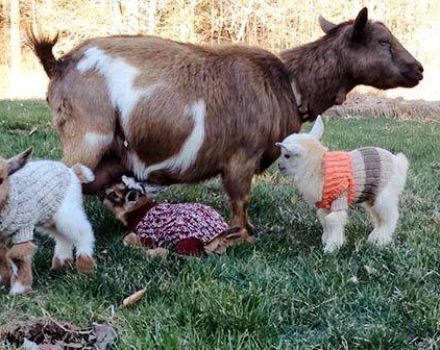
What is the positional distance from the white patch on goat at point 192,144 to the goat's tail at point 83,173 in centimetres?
43

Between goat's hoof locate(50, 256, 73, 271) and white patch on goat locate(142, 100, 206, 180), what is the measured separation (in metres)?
0.82

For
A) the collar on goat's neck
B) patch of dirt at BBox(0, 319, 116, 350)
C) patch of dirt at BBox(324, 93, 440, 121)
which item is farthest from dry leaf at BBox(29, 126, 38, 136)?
patch of dirt at BBox(324, 93, 440, 121)

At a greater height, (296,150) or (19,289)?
(296,150)

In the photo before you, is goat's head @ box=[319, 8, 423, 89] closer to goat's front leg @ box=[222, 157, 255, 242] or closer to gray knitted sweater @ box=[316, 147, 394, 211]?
gray knitted sweater @ box=[316, 147, 394, 211]

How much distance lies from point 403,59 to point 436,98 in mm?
12565

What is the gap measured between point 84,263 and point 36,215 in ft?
1.23

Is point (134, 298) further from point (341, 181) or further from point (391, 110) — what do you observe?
point (391, 110)

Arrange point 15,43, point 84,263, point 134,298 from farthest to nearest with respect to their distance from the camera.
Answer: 1. point 15,43
2. point 84,263
3. point 134,298

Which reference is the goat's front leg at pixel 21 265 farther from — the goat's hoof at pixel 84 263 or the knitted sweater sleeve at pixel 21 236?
the goat's hoof at pixel 84 263

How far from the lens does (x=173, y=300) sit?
2.98 meters

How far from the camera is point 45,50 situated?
4.05 metres

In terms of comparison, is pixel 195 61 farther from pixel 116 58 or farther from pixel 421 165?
pixel 421 165

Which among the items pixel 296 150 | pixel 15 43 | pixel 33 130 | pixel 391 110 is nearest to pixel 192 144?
pixel 296 150

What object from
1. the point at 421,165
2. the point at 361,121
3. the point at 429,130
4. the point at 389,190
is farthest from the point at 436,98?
the point at 389,190
